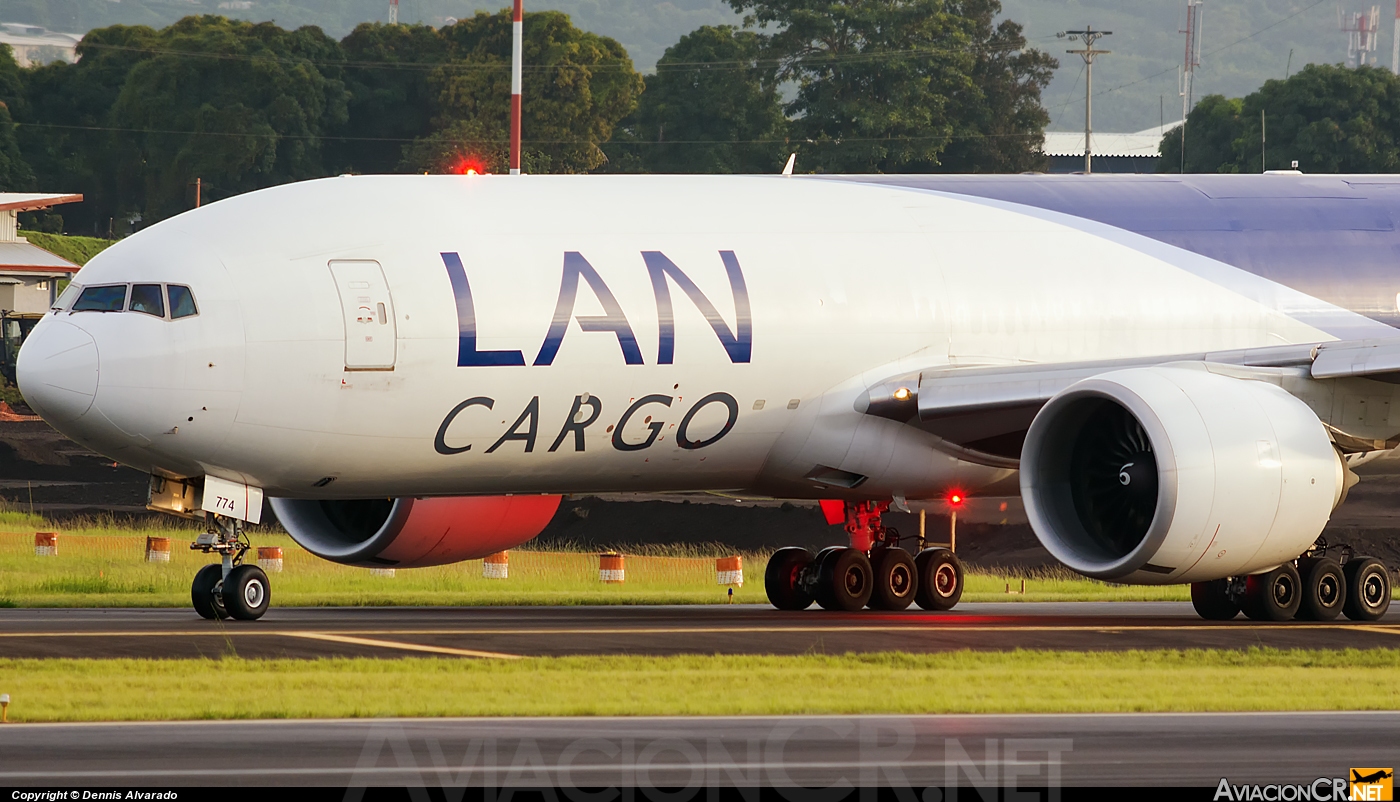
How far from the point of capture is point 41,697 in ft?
49.5

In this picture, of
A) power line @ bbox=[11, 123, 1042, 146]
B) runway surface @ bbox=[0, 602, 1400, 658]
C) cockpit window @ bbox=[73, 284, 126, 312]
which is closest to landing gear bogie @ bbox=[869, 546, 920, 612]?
runway surface @ bbox=[0, 602, 1400, 658]

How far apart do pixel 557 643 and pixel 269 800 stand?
28.8ft

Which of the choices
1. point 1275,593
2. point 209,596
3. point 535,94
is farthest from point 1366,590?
point 535,94

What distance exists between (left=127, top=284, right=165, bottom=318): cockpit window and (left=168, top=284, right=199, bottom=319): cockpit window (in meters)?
A: 0.10

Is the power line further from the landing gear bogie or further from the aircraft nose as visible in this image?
the aircraft nose

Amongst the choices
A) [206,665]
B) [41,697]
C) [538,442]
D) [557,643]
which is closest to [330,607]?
[538,442]

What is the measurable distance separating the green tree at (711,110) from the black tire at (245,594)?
86.7 m

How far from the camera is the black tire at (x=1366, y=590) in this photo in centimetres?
2459

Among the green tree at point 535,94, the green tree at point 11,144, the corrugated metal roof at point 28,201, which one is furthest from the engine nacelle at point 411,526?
the green tree at point 11,144

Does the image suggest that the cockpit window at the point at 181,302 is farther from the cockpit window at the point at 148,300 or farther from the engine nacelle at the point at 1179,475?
the engine nacelle at the point at 1179,475

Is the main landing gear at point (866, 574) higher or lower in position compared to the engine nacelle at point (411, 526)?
lower

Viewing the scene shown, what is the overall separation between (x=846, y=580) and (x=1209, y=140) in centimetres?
8993

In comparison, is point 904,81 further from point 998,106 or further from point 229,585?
point 229,585

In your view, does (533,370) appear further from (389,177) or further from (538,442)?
(389,177)
